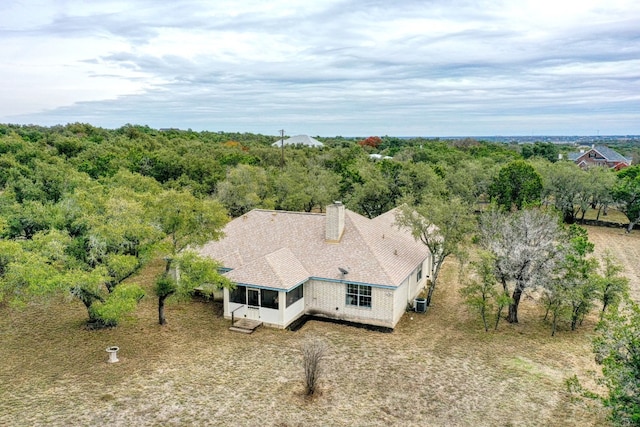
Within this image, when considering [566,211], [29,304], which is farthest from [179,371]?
[566,211]

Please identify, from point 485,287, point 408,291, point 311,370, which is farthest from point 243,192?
point 311,370

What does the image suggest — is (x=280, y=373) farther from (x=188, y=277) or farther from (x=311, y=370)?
(x=188, y=277)

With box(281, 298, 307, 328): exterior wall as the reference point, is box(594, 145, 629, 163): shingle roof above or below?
above

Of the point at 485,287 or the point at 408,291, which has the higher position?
the point at 485,287

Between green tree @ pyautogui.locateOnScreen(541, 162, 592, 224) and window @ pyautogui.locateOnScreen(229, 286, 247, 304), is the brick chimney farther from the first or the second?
green tree @ pyautogui.locateOnScreen(541, 162, 592, 224)

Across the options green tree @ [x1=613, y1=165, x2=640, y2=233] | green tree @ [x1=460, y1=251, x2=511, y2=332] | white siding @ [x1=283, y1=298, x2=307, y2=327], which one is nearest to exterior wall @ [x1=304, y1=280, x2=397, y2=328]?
white siding @ [x1=283, y1=298, x2=307, y2=327]

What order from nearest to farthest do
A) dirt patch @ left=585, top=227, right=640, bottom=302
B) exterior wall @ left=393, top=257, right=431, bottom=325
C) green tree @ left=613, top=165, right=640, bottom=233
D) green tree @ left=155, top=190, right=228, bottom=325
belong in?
1. green tree @ left=155, top=190, right=228, bottom=325
2. exterior wall @ left=393, top=257, right=431, bottom=325
3. dirt patch @ left=585, top=227, right=640, bottom=302
4. green tree @ left=613, top=165, right=640, bottom=233

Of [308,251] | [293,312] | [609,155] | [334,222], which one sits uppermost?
[609,155]

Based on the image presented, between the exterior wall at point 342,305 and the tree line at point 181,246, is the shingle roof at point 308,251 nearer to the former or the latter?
the exterior wall at point 342,305
